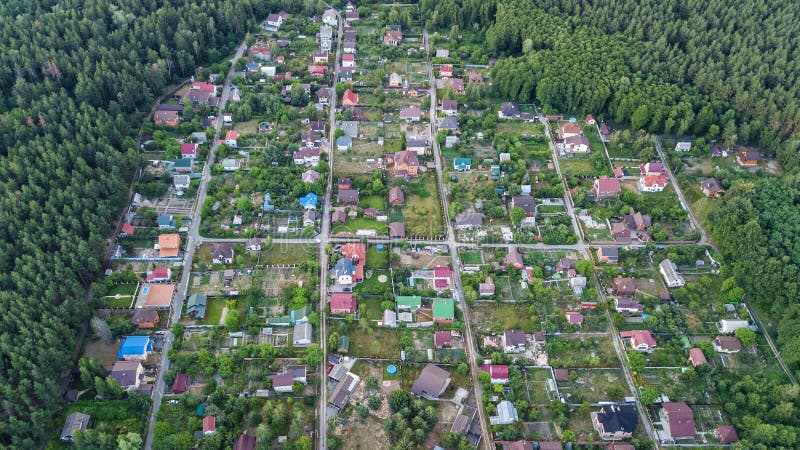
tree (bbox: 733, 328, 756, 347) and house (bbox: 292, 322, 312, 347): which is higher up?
tree (bbox: 733, 328, 756, 347)

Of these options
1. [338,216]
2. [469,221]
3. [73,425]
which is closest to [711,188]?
[469,221]

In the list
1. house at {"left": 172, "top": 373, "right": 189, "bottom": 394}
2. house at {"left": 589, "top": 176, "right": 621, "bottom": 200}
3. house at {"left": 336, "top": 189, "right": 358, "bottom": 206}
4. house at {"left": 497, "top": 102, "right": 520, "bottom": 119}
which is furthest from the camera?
house at {"left": 497, "top": 102, "right": 520, "bottom": 119}

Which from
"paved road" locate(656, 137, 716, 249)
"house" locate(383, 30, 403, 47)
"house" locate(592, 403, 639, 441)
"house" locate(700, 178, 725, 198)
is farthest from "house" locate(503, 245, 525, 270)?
"house" locate(383, 30, 403, 47)

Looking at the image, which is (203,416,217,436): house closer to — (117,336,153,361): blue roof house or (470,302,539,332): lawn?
(117,336,153,361): blue roof house

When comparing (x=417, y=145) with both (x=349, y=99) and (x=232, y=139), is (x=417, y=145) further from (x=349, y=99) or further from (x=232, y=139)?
(x=232, y=139)

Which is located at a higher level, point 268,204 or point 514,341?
point 268,204

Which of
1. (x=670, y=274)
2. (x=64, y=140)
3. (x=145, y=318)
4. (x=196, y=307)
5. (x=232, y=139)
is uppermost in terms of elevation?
(x=64, y=140)

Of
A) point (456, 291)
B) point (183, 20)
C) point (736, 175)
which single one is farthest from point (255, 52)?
point (736, 175)
